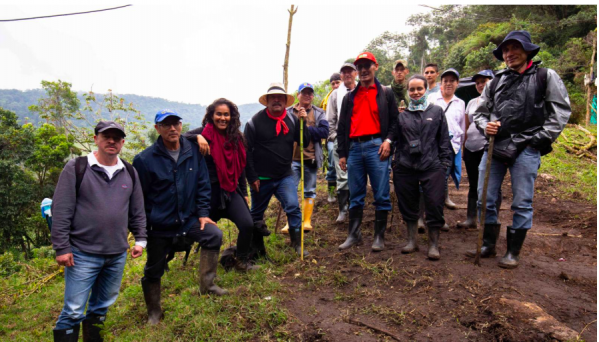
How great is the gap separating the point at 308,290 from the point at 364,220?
8.01 ft

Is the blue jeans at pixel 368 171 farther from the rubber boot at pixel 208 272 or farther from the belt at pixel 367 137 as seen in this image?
the rubber boot at pixel 208 272

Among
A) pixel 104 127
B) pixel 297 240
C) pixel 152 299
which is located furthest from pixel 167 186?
pixel 297 240

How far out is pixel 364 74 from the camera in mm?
4367

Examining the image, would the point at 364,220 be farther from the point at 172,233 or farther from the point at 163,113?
the point at 163,113

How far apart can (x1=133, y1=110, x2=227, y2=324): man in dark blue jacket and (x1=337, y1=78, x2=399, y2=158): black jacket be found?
1836 mm

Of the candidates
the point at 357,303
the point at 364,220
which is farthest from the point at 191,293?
the point at 364,220

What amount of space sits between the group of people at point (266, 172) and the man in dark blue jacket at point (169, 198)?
10 millimetres

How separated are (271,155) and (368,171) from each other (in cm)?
124

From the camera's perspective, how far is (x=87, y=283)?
9.76 ft

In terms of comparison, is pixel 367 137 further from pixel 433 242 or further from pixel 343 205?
pixel 343 205

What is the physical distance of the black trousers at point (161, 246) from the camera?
3592mm

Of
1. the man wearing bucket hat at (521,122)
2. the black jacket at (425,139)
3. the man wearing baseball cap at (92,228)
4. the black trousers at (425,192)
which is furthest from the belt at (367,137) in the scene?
the man wearing baseball cap at (92,228)

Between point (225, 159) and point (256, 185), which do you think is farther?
point (256, 185)

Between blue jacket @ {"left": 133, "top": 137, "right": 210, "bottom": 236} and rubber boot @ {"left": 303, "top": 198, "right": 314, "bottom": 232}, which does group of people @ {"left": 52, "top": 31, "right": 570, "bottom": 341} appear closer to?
blue jacket @ {"left": 133, "top": 137, "right": 210, "bottom": 236}
